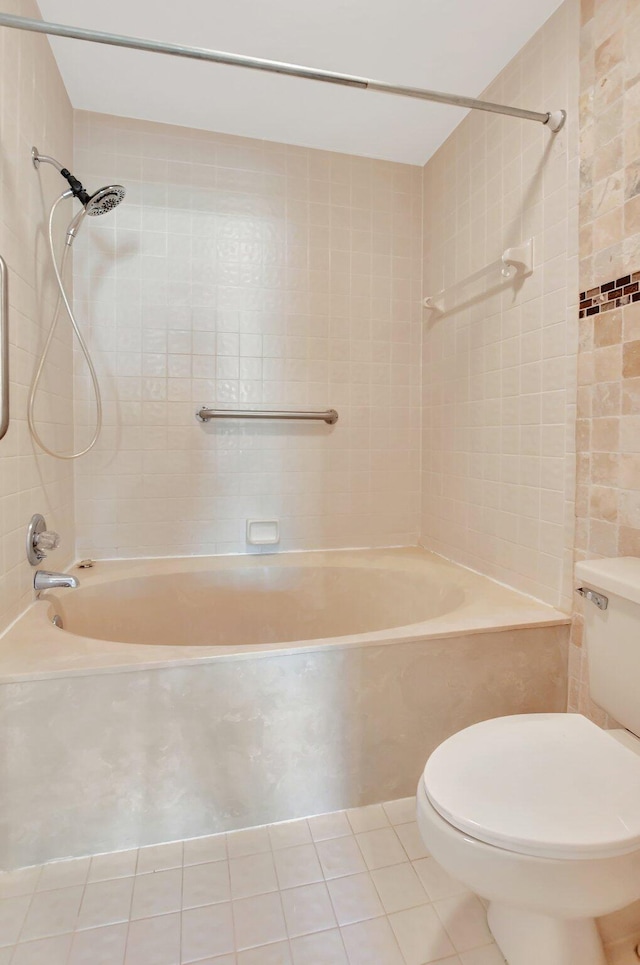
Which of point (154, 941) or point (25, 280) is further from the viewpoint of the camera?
point (25, 280)

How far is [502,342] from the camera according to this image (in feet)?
5.76

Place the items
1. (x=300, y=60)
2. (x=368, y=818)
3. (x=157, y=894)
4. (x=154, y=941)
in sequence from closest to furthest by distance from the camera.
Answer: (x=154, y=941) → (x=157, y=894) → (x=368, y=818) → (x=300, y=60)

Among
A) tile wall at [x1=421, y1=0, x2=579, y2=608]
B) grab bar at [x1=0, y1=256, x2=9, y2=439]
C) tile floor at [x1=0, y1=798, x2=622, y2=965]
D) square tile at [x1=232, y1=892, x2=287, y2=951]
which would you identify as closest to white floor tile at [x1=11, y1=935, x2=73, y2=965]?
tile floor at [x1=0, y1=798, x2=622, y2=965]

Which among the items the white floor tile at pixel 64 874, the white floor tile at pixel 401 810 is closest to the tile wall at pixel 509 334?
the white floor tile at pixel 401 810

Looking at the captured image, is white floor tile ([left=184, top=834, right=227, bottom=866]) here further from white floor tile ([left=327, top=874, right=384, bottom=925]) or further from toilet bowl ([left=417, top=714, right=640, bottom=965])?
toilet bowl ([left=417, top=714, right=640, bottom=965])

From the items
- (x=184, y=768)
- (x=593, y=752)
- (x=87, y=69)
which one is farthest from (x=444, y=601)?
(x=87, y=69)

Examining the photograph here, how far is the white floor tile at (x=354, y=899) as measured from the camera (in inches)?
41.6

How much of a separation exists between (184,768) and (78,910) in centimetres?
33

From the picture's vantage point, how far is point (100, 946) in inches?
38.9

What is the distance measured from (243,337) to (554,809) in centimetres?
195

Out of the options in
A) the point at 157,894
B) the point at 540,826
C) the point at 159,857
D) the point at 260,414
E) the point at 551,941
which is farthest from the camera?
the point at 260,414

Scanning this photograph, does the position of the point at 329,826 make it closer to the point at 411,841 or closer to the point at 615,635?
the point at 411,841

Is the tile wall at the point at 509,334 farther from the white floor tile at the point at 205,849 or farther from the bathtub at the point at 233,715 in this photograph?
the white floor tile at the point at 205,849

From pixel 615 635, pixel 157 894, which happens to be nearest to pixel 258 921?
pixel 157 894
